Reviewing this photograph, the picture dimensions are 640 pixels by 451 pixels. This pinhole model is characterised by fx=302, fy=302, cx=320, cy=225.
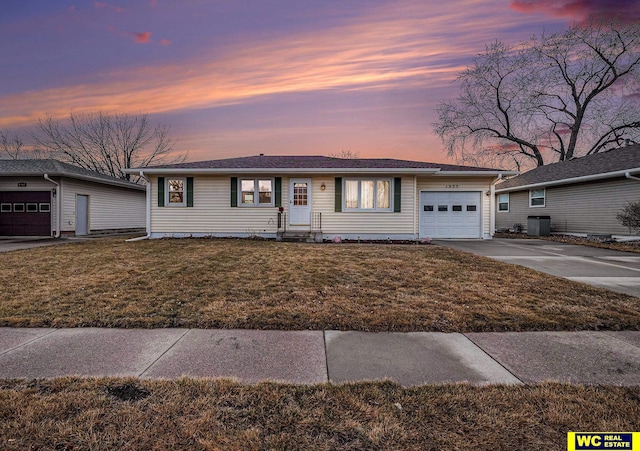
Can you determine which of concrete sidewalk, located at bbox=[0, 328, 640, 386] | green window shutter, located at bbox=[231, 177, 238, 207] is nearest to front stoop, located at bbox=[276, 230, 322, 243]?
green window shutter, located at bbox=[231, 177, 238, 207]

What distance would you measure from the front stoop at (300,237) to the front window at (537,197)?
1425cm

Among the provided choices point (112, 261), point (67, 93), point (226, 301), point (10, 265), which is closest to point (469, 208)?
point (226, 301)

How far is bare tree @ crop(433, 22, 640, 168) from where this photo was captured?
2372 centimetres

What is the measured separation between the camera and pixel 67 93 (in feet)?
50.1

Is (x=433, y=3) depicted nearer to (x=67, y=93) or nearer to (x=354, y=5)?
(x=354, y=5)

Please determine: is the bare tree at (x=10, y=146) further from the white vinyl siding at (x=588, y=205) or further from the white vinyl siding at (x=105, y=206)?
the white vinyl siding at (x=588, y=205)

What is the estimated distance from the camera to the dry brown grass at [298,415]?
5.52 ft

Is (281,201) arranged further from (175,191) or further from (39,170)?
(39,170)

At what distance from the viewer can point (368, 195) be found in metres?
12.8

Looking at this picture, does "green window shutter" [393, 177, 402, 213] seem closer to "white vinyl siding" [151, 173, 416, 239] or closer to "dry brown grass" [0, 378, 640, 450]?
"white vinyl siding" [151, 173, 416, 239]

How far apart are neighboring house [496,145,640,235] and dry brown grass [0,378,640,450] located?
15193mm

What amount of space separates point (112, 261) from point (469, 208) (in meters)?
13.9

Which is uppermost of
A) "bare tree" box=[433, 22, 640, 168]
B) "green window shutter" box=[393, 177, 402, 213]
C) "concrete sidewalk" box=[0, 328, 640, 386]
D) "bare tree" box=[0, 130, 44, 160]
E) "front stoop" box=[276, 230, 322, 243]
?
"bare tree" box=[433, 22, 640, 168]

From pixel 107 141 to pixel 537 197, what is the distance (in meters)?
35.8
